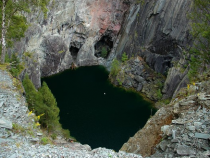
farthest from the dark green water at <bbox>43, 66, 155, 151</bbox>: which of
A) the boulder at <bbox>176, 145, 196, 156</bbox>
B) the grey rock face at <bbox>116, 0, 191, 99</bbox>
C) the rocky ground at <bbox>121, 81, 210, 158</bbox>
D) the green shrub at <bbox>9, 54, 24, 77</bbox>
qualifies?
the boulder at <bbox>176, 145, 196, 156</bbox>

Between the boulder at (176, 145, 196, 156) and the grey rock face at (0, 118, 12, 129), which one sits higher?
the grey rock face at (0, 118, 12, 129)

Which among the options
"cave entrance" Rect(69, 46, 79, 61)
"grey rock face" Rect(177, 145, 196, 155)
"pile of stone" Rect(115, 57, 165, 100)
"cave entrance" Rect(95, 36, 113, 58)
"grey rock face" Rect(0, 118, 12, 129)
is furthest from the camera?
"cave entrance" Rect(95, 36, 113, 58)

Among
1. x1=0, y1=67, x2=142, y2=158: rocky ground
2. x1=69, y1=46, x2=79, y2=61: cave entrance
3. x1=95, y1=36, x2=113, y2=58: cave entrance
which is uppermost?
x1=95, y1=36, x2=113, y2=58: cave entrance

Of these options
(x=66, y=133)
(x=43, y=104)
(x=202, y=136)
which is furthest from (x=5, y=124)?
(x=66, y=133)

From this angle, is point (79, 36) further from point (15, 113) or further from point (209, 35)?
point (15, 113)

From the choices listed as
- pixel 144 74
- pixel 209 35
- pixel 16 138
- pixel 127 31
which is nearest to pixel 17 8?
pixel 16 138

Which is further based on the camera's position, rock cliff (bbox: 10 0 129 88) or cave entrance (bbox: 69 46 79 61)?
cave entrance (bbox: 69 46 79 61)

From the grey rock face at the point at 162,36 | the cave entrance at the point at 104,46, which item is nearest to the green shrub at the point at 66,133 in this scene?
the grey rock face at the point at 162,36

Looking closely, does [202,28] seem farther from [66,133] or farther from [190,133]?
[66,133]

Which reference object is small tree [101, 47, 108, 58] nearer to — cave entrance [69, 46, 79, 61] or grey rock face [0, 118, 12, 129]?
cave entrance [69, 46, 79, 61]
